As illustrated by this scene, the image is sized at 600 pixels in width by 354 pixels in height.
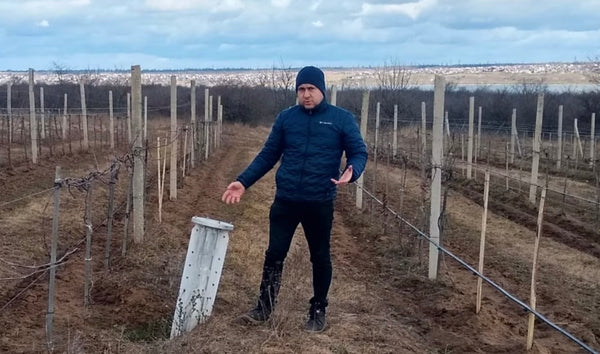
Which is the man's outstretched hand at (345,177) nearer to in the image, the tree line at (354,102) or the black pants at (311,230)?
the black pants at (311,230)

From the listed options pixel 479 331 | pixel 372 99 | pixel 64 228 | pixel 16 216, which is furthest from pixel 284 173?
pixel 372 99

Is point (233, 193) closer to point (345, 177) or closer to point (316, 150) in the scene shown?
point (316, 150)

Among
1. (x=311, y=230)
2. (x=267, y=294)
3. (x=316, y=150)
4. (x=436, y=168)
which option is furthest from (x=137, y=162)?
(x=316, y=150)

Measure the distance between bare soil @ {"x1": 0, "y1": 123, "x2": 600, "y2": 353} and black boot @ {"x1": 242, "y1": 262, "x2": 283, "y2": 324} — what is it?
9 centimetres

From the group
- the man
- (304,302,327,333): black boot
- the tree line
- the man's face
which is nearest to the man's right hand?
the man

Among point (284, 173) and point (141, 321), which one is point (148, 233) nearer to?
point (141, 321)

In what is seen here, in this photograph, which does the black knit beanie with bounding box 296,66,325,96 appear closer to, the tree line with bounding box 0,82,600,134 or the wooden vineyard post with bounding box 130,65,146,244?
the wooden vineyard post with bounding box 130,65,146,244

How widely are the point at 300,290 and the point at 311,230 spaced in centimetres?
136

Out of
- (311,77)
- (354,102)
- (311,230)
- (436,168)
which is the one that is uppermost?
(311,77)

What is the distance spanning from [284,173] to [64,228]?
236 inches

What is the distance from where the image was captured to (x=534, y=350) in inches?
234

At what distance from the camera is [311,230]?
18.3ft

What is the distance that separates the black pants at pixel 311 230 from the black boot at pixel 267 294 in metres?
0.06

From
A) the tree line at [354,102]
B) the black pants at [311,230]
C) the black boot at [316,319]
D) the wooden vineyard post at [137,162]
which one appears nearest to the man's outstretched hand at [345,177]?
the black pants at [311,230]
